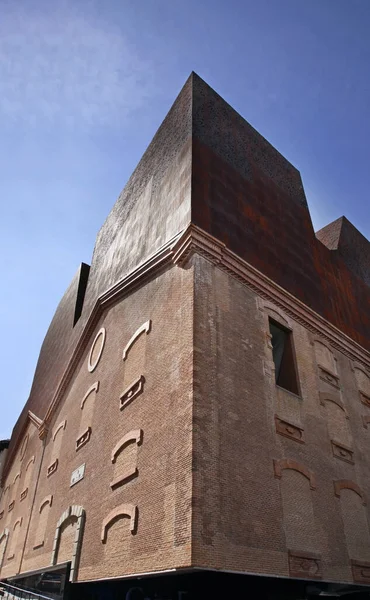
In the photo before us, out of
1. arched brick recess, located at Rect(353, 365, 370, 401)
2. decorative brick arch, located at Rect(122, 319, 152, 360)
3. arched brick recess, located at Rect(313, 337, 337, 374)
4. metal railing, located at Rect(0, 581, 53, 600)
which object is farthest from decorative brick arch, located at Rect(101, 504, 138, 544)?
arched brick recess, located at Rect(353, 365, 370, 401)

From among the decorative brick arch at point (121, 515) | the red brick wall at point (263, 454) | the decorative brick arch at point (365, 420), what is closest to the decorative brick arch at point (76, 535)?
the decorative brick arch at point (121, 515)

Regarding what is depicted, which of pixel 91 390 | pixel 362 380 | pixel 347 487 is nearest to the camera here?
pixel 347 487

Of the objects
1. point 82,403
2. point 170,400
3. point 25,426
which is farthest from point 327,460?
point 25,426

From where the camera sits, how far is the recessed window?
49.4 feet

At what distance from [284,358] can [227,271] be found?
3777 millimetres

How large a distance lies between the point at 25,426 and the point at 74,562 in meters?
17.0

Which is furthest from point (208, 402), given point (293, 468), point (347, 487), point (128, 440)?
point (347, 487)

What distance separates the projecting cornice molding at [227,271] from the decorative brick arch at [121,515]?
6926mm

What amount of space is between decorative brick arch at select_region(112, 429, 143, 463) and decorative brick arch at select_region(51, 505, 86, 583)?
2757 millimetres

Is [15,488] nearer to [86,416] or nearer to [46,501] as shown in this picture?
[46,501]

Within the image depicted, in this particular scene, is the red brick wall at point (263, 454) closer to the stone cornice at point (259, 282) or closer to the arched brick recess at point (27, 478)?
the stone cornice at point (259, 282)

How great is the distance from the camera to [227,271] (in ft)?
48.1

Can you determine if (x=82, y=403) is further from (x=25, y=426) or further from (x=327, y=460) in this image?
(x=25, y=426)

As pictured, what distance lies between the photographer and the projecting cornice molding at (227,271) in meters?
14.2
